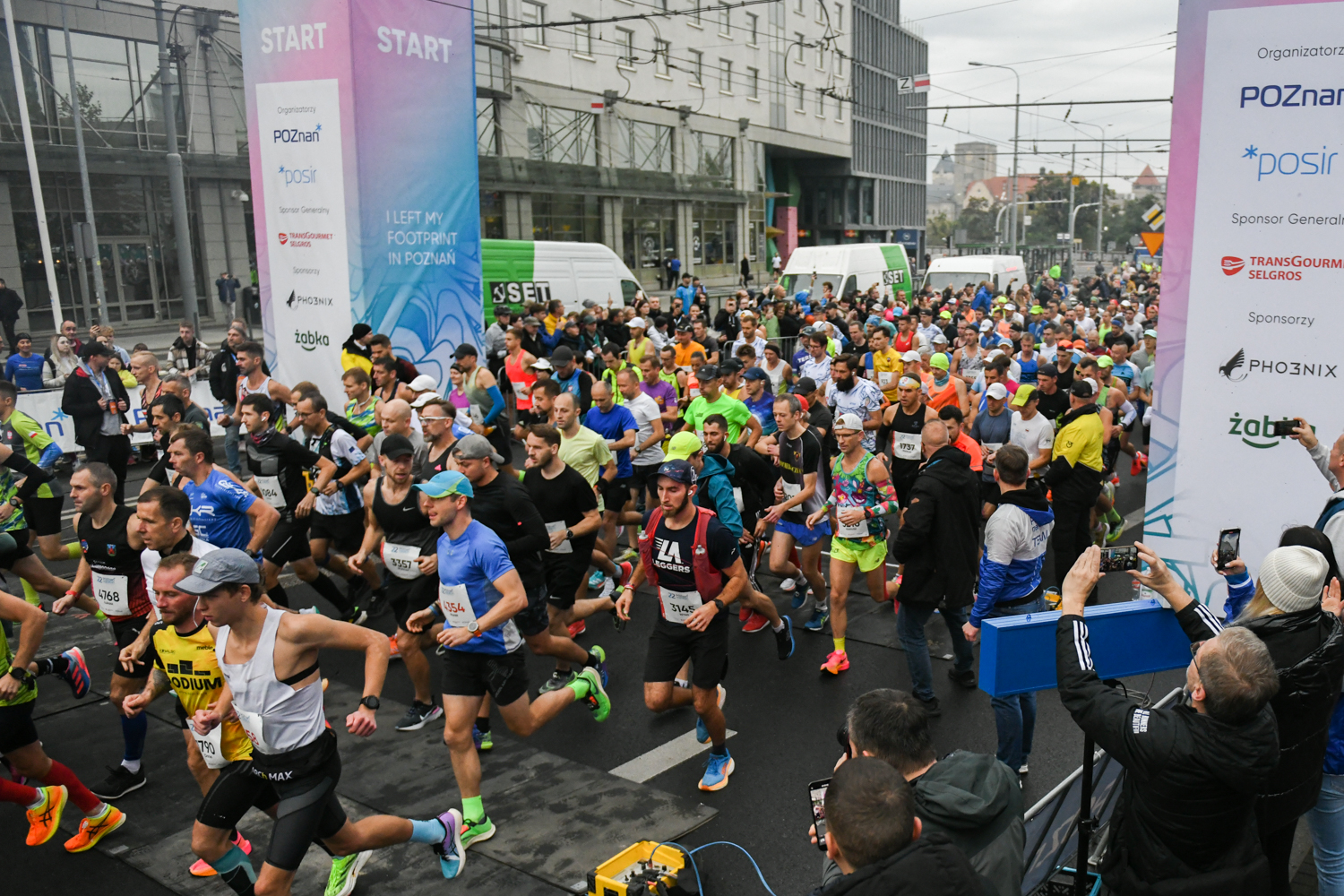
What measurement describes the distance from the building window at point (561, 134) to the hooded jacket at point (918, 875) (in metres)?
33.9

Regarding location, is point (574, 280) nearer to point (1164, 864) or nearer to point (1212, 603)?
point (1212, 603)

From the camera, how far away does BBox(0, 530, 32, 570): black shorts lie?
22.4 feet

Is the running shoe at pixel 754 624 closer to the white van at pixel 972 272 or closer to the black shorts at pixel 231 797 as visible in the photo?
the black shorts at pixel 231 797

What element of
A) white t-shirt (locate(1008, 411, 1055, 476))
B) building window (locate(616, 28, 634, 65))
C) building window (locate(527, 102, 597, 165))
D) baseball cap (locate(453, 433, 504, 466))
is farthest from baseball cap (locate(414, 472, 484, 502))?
building window (locate(616, 28, 634, 65))

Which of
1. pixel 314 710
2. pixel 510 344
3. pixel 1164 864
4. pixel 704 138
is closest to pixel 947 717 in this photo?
pixel 1164 864

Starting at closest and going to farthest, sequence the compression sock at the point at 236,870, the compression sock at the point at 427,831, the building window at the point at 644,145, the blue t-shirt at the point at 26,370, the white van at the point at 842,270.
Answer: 1. the compression sock at the point at 236,870
2. the compression sock at the point at 427,831
3. the blue t-shirt at the point at 26,370
4. the white van at the point at 842,270
5. the building window at the point at 644,145

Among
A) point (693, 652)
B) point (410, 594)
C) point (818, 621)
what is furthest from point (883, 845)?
point (818, 621)

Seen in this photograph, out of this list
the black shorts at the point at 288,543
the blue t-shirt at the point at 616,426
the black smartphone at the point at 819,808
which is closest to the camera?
the black smartphone at the point at 819,808

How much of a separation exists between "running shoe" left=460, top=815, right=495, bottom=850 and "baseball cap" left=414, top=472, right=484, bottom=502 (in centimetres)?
162

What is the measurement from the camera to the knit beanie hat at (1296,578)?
3451 millimetres

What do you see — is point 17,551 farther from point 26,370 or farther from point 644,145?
point 644,145

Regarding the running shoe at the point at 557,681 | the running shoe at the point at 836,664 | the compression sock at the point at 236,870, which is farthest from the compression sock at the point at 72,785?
the running shoe at the point at 836,664

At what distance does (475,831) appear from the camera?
4.92 meters

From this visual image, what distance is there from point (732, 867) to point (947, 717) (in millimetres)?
2033
